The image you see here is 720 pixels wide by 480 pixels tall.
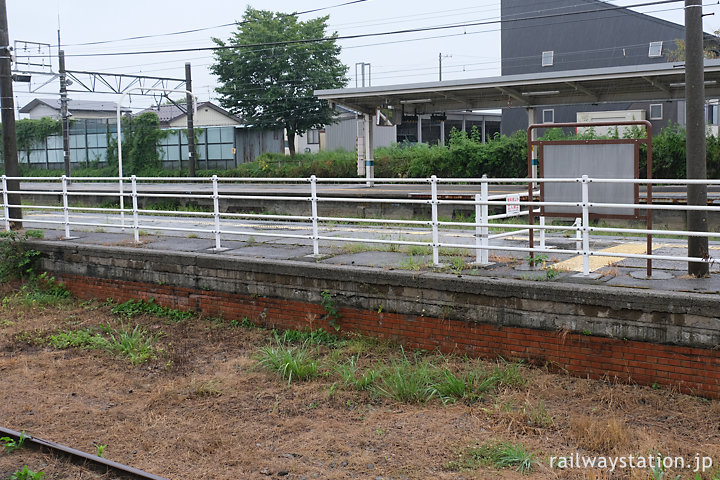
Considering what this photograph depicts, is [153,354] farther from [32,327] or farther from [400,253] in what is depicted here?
[400,253]

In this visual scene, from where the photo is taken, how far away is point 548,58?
47.6 m

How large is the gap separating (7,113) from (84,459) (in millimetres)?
11508

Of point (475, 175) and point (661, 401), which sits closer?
point (661, 401)

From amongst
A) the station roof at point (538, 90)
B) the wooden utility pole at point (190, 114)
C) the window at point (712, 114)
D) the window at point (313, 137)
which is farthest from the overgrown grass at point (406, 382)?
the window at point (313, 137)

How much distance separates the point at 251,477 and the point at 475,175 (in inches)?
1147

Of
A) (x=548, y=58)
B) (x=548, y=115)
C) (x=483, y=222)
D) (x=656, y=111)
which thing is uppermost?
(x=548, y=58)

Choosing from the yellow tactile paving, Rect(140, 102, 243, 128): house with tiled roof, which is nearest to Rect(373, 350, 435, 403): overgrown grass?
the yellow tactile paving

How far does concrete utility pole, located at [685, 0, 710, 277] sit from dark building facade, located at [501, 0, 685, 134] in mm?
34230

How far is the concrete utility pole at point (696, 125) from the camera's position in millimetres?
7797

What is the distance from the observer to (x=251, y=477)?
6027 millimetres

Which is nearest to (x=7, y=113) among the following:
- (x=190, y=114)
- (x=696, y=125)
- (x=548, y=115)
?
(x=696, y=125)

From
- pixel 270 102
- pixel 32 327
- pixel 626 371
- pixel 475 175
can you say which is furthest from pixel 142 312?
pixel 270 102

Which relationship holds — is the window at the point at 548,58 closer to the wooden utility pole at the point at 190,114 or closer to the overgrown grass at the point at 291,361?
the wooden utility pole at the point at 190,114

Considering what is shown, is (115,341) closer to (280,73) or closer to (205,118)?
(280,73)
